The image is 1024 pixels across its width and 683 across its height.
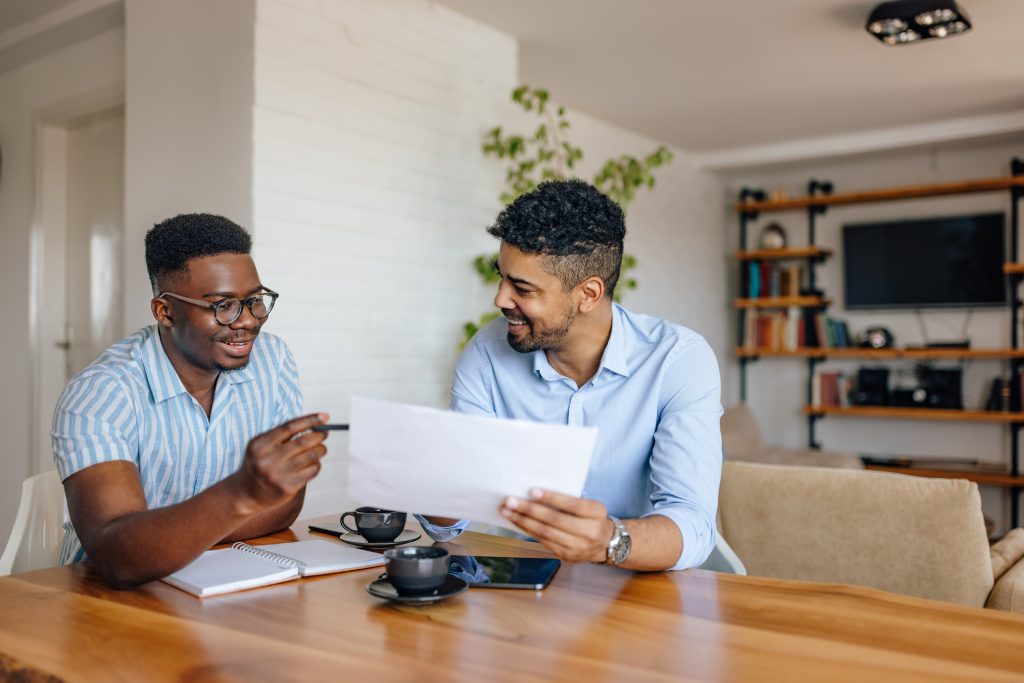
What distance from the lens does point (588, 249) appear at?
1670mm

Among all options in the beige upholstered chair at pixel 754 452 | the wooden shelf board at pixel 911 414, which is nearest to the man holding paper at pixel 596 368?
the beige upholstered chair at pixel 754 452

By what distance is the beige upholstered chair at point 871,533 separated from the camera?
175 centimetres

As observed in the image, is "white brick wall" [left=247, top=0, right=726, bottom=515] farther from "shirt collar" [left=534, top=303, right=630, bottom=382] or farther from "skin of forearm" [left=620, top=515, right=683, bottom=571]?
"skin of forearm" [left=620, top=515, right=683, bottom=571]

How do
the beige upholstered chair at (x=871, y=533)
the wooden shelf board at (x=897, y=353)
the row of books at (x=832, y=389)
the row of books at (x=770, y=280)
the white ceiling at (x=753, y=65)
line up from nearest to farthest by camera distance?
the beige upholstered chair at (x=871, y=533) → the white ceiling at (x=753, y=65) → the wooden shelf board at (x=897, y=353) → the row of books at (x=832, y=389) → the row of books at (x=770, y=280)

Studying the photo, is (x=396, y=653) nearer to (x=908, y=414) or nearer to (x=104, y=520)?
(x=104, y=520)

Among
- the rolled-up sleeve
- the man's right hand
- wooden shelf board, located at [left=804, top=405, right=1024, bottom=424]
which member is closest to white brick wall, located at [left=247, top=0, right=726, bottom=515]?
the rolled-up sleeve

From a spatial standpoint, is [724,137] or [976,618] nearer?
[976,618]

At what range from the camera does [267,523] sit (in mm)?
1570

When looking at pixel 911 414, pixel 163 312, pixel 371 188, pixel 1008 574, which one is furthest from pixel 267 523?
pixel 911 414

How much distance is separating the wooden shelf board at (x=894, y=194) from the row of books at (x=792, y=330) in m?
0.74

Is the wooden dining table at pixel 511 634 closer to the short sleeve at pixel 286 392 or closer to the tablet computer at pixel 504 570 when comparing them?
the tablet computer at pixel 504 570

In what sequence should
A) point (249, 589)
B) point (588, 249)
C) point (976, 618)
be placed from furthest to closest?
point (588, 249) < point (249, 589) < point (976, 618)

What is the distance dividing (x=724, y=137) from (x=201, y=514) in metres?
5.11

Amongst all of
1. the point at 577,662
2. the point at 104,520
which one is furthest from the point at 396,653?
the point at 104,520
